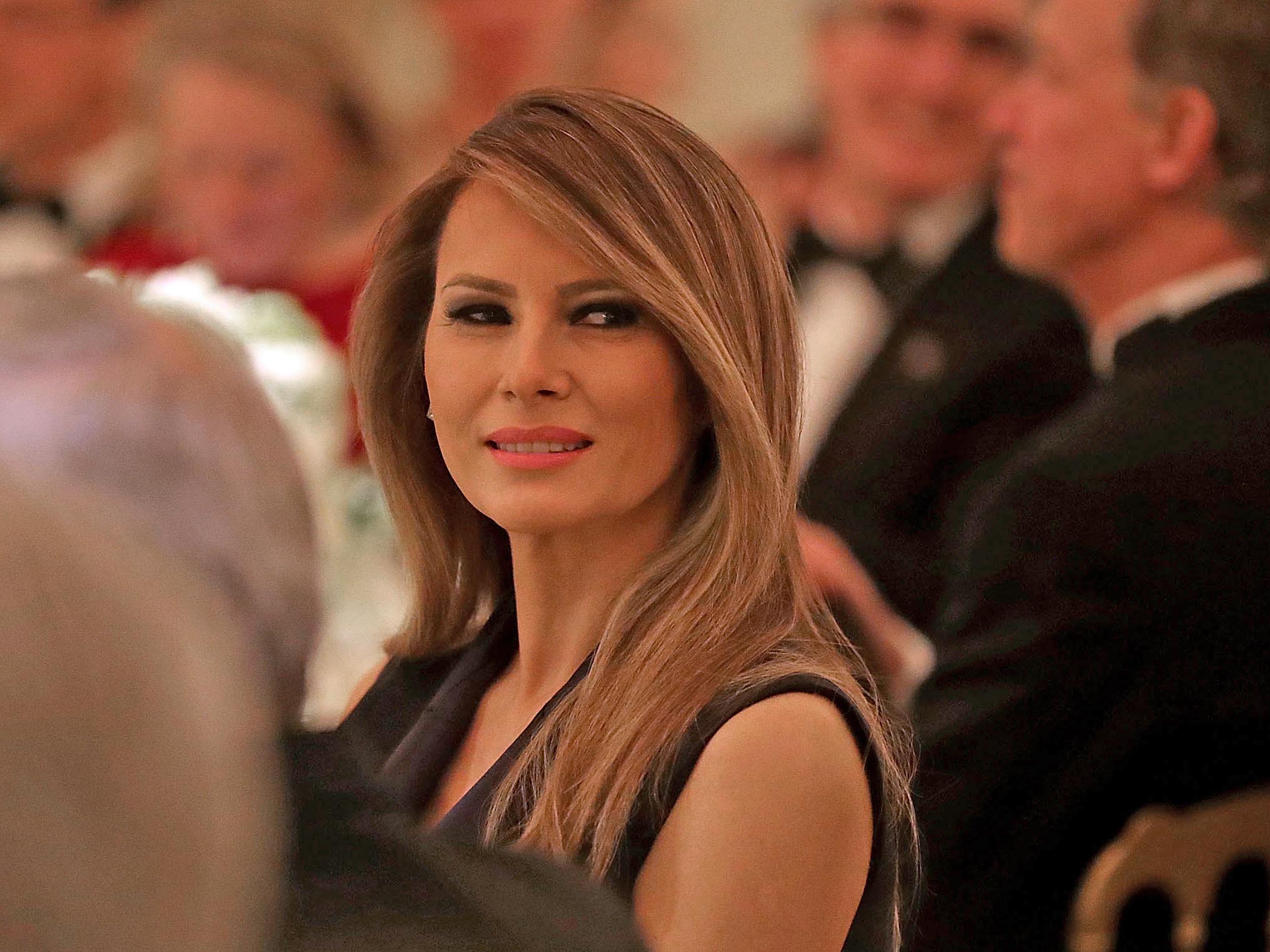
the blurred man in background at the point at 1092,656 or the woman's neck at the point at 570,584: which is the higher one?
the woman's neck at the point at 570,584

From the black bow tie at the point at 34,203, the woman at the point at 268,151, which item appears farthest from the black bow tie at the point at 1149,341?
the black bow tie at the point at 34,203

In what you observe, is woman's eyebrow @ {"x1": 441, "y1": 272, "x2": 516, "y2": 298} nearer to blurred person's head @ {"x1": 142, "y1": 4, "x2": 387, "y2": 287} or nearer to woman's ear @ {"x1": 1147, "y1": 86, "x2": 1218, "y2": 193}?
woman's ear @ {"x1": 1147, "y1": 86, "x2": 1218, "y2": 193}

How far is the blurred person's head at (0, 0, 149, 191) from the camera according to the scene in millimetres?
4180

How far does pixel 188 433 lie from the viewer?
87 cm

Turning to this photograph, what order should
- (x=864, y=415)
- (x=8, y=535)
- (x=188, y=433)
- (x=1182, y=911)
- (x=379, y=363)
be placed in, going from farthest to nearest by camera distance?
(x=864, y=415), (x=1182, y=911), (x=379, y=363), (x=188, y=433), (x=8, y=535)

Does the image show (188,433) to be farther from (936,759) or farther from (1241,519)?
(1241,519)

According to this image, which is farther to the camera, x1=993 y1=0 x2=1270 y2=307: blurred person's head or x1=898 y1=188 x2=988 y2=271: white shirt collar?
x1=898 y1=188 x2=988 y2=271: white shirt collar

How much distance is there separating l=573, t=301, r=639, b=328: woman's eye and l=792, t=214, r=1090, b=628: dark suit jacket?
1325 mm

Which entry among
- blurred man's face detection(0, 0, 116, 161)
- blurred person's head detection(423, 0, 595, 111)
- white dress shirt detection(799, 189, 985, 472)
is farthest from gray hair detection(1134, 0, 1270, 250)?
blurred man's face detection(0, 0, 116, 161)

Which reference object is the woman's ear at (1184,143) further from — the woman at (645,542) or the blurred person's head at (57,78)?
the blurred person's head at (57,78)

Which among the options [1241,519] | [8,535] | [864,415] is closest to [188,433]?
[8,535]

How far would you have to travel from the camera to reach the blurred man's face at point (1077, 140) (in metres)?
2.31

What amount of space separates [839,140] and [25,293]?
10.6ft

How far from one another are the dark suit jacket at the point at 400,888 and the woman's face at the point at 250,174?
6.72 ft
